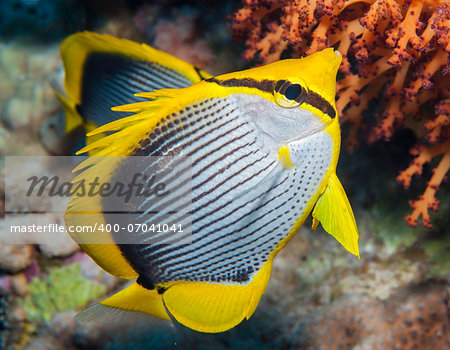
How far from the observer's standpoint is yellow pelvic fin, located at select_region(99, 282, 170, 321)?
128 cm

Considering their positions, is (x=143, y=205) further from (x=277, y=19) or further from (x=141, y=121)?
(x=277, y=19)

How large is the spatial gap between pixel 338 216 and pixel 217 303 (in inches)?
19.6

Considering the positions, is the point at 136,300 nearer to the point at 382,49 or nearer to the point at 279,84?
the point at 279,84

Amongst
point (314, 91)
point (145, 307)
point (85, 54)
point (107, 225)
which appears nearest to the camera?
point (314, 91)

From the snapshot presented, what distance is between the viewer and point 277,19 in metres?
1.93

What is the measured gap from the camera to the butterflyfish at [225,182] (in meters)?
1.08

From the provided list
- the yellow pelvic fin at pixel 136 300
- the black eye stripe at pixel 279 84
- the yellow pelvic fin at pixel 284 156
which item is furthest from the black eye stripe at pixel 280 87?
the yellow pelvic fin at pixel 136 300

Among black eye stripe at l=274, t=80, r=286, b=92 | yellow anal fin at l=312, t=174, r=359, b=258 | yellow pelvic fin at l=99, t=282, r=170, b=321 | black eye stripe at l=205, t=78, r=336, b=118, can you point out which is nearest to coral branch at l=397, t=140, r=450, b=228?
yellow anal fin at l=312, t=174, r=359, b=258

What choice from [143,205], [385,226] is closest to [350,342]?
[385,226]

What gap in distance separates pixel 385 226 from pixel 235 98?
5.48 feet

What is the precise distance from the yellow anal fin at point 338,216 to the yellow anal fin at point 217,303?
0.25 meters

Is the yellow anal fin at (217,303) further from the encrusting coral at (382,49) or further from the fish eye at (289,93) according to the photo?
the encrusting coral at (382,49)

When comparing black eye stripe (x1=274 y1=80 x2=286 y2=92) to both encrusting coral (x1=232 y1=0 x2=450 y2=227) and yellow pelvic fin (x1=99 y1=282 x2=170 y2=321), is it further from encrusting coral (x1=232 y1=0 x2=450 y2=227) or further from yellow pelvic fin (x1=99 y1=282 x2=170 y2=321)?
yellow pelvic fin (x1=99 y1=282 x2=170 y2=321)

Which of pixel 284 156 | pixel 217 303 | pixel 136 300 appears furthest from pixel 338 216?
pixel 136 300
